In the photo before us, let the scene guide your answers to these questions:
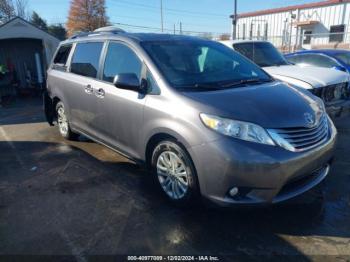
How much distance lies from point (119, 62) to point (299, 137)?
7.78 feet

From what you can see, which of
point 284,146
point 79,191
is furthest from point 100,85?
point 284,146

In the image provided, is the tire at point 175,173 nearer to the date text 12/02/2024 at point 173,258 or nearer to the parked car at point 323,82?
the date text 12/02/2024 at point 173,258

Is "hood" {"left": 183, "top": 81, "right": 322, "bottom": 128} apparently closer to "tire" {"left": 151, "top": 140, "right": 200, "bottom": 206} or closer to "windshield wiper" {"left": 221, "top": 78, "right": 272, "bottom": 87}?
"windshield wiper" {"left": 221, "top": 78, "right": 272, "bottom": 87}

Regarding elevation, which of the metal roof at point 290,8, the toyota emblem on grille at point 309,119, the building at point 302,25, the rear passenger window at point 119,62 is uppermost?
the metal roof at point 290,8

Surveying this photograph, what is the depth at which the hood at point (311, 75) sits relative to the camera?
18.5 feet

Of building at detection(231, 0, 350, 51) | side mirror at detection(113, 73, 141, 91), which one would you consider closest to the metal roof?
building at detection(231, 0, 350, 51)

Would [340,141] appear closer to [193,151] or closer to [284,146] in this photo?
[284,146]

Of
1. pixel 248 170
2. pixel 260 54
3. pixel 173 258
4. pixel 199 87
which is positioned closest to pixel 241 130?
pixel 248 170

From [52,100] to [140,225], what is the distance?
12.5ft

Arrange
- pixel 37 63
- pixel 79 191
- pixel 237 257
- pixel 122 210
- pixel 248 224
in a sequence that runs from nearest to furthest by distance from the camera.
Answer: pixel 237 257
pixel 248 224
pixel 122 210
pixel 79 191
pixel 37 63

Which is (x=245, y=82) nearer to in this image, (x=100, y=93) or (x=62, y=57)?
(x=100, y=93)

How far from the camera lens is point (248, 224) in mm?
3227

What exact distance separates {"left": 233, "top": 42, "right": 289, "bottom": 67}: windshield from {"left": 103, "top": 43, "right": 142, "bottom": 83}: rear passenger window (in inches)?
151

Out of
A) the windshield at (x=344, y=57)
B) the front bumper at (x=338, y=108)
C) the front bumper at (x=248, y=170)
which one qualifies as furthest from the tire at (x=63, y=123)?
the windshield at (x=344, y=57)
